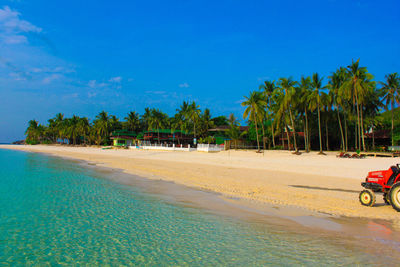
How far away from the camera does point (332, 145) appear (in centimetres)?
5131

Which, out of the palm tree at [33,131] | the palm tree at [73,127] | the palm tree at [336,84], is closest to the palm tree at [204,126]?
the palm tree at [336,84]

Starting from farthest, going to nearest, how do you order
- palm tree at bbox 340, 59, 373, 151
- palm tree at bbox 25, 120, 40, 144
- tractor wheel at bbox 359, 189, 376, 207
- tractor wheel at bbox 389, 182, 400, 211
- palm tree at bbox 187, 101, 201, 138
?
palm tree at bbox 25, 120, 40, 144 < palm tree at bbox 187, 101, 201, 138 < palm tree at bbox 340, 59, 373, 151 < tractor wheel at bbox 359, 189, 376, 207 < tractor wheel at bbox 389, 182, 400, 211

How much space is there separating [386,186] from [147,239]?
8.13m

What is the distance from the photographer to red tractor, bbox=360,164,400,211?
312 inches

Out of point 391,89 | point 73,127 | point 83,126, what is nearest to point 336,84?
point 391,89

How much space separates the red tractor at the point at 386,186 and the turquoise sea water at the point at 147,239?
161 inches

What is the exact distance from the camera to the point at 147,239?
18.8 feet

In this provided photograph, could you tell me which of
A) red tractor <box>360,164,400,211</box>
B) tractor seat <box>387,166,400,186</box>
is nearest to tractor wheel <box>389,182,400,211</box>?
red tractor <box>360,164,400,211</box>

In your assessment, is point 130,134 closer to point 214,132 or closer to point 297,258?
point 214,132

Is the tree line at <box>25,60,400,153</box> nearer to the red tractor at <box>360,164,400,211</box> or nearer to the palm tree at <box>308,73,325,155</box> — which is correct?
the palm tree at <box>308,73,325,155</box>

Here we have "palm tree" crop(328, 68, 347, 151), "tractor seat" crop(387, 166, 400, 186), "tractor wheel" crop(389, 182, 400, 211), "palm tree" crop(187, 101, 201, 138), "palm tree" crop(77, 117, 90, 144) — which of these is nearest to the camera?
"tractor wheel" crop(389, 182, 400, 211)

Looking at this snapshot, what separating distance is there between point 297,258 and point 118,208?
20.3 ft

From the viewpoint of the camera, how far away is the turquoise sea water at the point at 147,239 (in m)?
4.71

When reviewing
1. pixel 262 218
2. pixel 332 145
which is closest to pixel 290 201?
pixel 262 218
